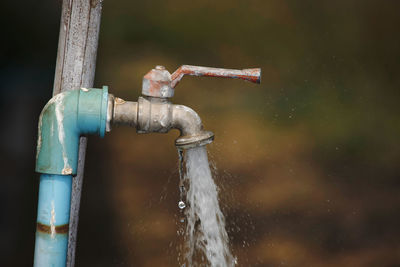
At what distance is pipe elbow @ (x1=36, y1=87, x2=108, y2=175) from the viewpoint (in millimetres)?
1414

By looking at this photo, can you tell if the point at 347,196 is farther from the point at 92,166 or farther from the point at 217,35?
the point at 92,166

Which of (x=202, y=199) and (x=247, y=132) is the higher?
(x=247, y=132)

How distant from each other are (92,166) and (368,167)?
167 centimetres

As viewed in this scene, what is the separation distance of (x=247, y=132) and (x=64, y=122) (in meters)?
1.48

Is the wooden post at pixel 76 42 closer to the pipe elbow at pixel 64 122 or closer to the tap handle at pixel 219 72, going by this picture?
the pipe elbow at pixel 64 122

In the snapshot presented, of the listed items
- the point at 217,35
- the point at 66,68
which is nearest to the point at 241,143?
the point at 217,35

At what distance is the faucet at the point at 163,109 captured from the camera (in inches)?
57.1

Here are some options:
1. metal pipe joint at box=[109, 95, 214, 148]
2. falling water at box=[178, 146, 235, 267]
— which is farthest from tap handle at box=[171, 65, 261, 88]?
falling water at box=[178, 146, 235, 267]

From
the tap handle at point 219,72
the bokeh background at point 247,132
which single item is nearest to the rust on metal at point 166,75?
the tap handle at point 219,72

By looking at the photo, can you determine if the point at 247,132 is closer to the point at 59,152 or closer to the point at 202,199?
Answer: the point at 202,199

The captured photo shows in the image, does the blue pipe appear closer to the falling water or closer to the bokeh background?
the falling water

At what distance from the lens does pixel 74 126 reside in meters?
1.43

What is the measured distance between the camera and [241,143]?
272 centimetres

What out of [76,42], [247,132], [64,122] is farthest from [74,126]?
[247,132]
